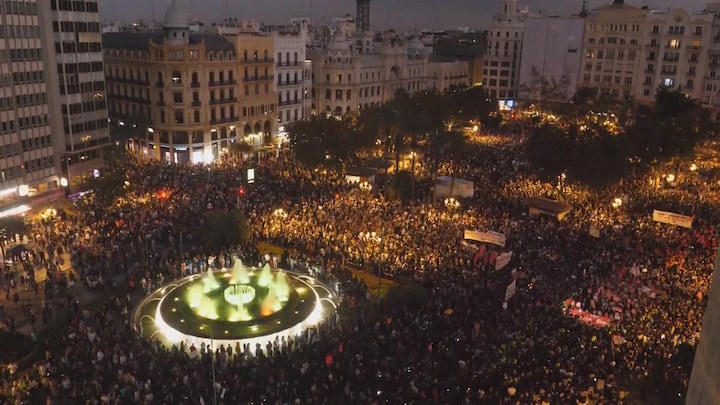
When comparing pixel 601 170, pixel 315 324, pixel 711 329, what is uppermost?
pixel 711 329

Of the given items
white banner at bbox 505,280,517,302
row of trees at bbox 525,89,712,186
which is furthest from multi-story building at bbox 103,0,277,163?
white banner at bbox 505,280,517,302

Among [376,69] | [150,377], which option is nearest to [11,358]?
[150,377]

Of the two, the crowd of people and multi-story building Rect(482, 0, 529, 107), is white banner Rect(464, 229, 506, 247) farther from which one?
multi-story building Rect(482, 0, 529, 107)

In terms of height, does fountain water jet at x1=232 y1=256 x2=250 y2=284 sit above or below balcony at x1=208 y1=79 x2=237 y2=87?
below

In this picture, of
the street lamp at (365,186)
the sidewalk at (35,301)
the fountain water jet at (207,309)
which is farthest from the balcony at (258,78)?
the fountain water jet at (207,309)

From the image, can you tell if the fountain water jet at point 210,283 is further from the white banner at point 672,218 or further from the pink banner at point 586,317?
the white banner at point 672,218

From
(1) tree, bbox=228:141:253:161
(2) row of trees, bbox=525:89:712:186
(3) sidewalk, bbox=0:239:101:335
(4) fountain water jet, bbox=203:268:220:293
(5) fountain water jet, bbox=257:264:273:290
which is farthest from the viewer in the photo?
(1) tree, bbox=228:141:253:161

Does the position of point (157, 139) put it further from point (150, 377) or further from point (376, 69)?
point (150, 377)
